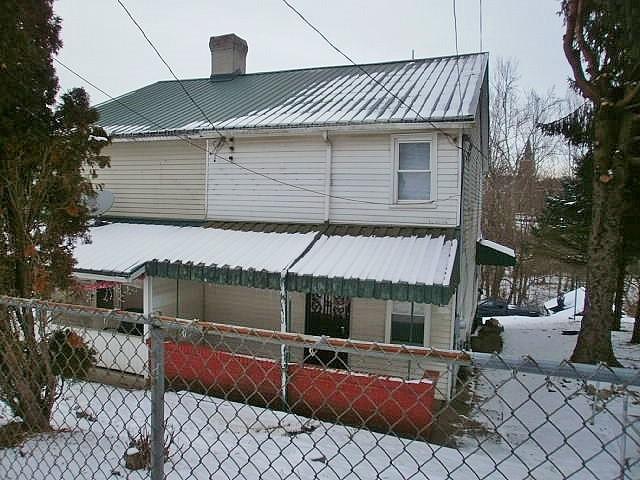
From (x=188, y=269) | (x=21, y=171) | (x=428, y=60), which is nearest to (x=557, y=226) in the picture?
(x=428, y=60)

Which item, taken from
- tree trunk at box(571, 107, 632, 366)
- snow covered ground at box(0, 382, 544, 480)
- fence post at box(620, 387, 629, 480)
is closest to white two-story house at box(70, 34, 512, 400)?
→ snow covered ground at box(0, 382, 544, 480)

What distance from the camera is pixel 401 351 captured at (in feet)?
5.43

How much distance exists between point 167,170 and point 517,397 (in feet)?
30.3

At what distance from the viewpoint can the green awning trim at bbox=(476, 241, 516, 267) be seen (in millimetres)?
12344

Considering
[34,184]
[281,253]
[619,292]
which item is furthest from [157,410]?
[619,292]

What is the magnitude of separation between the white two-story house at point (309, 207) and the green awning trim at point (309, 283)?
0.02 meters

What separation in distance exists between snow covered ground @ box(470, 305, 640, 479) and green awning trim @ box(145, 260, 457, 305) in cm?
168

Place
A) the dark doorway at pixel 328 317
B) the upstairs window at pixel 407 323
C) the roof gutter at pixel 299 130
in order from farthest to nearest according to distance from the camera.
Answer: the dark doorway at pixel 328 317, the upstairs window at pixel 407 323, the roof gutter at pixel 299 130

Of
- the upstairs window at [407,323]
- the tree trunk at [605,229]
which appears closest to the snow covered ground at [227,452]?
the upstairs window at [407,323]

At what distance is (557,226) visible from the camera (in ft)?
47.8

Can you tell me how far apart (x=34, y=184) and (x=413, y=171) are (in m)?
6.41

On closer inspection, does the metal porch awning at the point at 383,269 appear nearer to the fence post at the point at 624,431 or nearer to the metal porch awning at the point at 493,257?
the fence post at the point at 624,431

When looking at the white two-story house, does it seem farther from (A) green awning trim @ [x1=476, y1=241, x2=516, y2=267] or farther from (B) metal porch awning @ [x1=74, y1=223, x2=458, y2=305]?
(A) green awning trim @ [x1=476, y1=241, x2=516, y2=267]

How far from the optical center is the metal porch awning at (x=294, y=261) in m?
7.14
